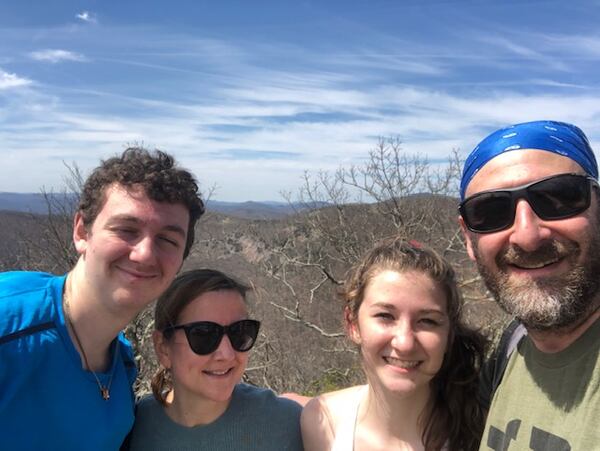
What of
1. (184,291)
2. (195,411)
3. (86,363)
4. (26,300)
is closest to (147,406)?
(195,411)

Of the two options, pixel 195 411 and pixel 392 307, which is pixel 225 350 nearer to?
pixel 195 411

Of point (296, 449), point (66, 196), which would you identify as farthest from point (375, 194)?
point (296, 449)

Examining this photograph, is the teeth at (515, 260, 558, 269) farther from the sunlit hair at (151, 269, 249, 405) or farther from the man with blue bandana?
the sunlit hair at (151, 269, 249, 405)

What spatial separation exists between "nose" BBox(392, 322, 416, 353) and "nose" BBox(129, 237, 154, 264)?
3.57 feet

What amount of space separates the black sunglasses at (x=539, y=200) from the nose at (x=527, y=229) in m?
0.02

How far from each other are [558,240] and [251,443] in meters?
1.57

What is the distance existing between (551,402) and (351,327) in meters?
1.03

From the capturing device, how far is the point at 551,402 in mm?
1622

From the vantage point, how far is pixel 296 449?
2396 millimetres

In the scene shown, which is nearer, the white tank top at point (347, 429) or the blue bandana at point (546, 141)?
the blue bandana at point (546, 141)

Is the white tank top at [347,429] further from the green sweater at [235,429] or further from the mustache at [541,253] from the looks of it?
the mustache at [541,253]

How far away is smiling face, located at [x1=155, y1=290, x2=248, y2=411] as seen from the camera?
2332 mm

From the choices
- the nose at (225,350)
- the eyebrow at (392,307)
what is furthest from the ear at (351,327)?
the nose at (225,350)

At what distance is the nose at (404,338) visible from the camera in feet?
6.89
